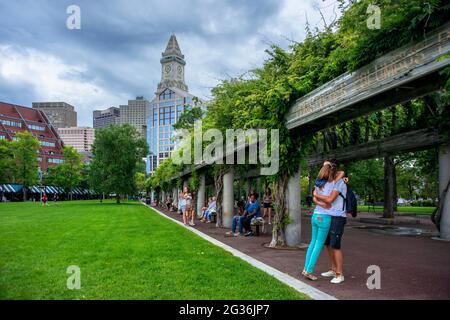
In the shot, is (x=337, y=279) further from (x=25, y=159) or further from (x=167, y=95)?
(x=167, y=95)

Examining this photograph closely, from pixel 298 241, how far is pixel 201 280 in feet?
16.4

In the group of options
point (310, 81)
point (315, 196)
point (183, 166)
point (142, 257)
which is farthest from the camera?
point (183, 166)

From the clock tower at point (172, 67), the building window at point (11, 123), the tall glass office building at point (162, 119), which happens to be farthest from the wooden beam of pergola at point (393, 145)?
the clock tower at point (172, 67)

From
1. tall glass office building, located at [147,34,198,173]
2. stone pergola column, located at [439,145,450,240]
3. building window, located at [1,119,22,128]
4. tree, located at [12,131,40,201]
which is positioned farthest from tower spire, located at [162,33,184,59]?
stone pergola column, located at [439,145,450,240]

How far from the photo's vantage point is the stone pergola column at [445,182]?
38.3ft

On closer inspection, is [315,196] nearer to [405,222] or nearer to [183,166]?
[405,222]

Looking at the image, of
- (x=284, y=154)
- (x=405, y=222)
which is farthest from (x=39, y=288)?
(x=405, y=222)

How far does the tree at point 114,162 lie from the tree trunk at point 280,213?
41053 mm

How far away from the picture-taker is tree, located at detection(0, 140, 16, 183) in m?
64.2

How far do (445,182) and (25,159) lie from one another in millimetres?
68939

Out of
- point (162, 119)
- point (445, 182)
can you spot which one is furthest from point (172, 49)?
point (445, 182)

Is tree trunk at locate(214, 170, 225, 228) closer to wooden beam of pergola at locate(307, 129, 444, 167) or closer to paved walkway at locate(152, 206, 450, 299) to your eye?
paved walkway at locate(152, 206, 450, 299)

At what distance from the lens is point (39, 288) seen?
535 centimetres

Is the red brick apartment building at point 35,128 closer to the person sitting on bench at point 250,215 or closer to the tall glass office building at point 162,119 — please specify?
the tall glass office building at point 162,119
